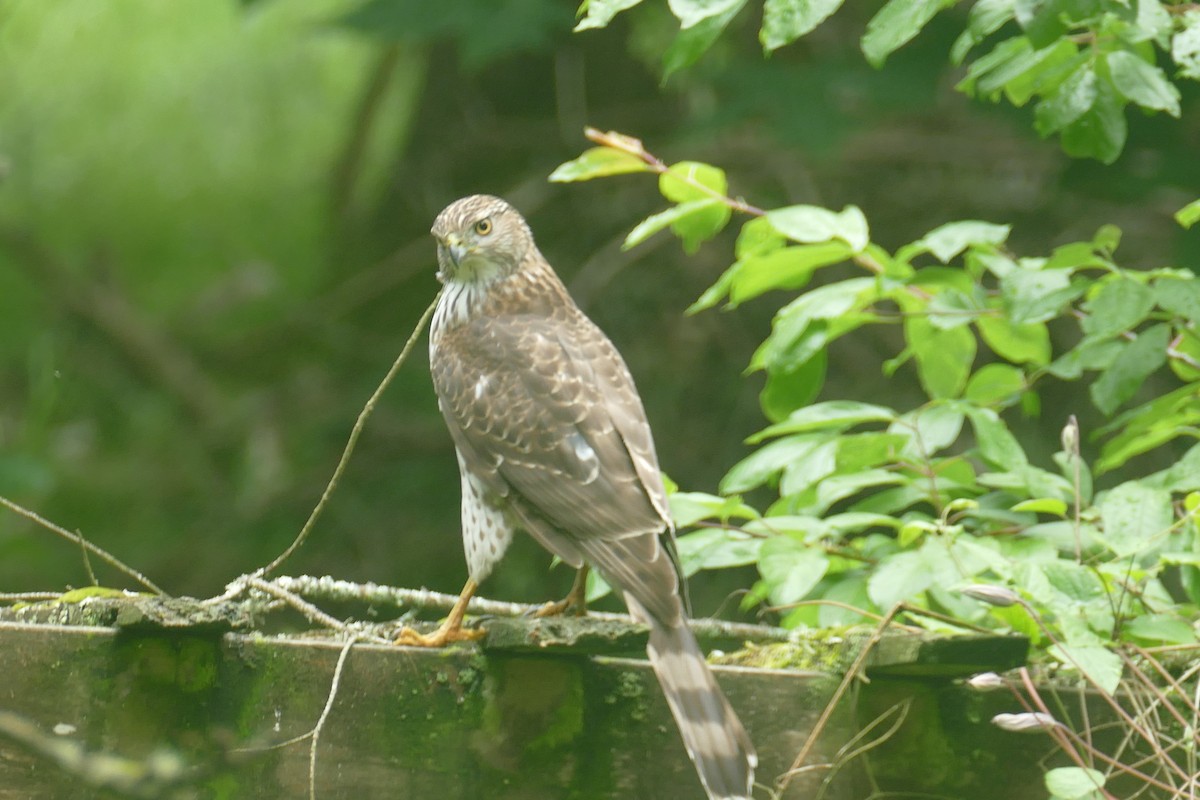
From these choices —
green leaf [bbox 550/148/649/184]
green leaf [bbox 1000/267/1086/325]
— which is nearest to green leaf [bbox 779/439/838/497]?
green leaf [bbox 1000/267/1086/325]

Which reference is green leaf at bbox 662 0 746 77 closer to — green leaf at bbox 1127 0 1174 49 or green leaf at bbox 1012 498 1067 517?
green leaf at bbox 1127 0 1174 49

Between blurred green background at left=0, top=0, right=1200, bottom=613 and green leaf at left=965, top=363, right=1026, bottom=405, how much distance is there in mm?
1597

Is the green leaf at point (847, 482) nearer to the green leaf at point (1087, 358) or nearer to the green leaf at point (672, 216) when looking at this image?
the green leaf at point (1087, 358)

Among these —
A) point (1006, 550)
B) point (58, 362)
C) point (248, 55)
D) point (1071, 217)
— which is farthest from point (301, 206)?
point (1006, 550)

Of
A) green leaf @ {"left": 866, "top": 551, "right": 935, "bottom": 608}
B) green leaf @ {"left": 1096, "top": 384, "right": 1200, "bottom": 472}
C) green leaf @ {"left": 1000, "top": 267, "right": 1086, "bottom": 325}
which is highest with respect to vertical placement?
green leaf @ {"left": 1000, "top": 267, "right": 1086, "bottom": 325}

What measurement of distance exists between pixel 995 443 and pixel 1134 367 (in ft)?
0.80

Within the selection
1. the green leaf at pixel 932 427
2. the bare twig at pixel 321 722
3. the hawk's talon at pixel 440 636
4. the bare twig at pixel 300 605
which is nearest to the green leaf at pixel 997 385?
the green leaf at pixel 932 427

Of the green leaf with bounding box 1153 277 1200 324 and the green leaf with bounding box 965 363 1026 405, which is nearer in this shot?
the green leaf with bounding box 1153 277 1200 324

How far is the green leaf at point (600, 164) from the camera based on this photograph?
8.31 ft

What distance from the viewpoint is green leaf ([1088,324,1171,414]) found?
2.35 metres

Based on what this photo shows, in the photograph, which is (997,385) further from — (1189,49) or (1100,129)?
(1189,49)

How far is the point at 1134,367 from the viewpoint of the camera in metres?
2.36

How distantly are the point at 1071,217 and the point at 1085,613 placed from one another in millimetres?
3351

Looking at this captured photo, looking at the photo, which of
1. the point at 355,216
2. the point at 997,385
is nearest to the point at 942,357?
the point at 997,385
